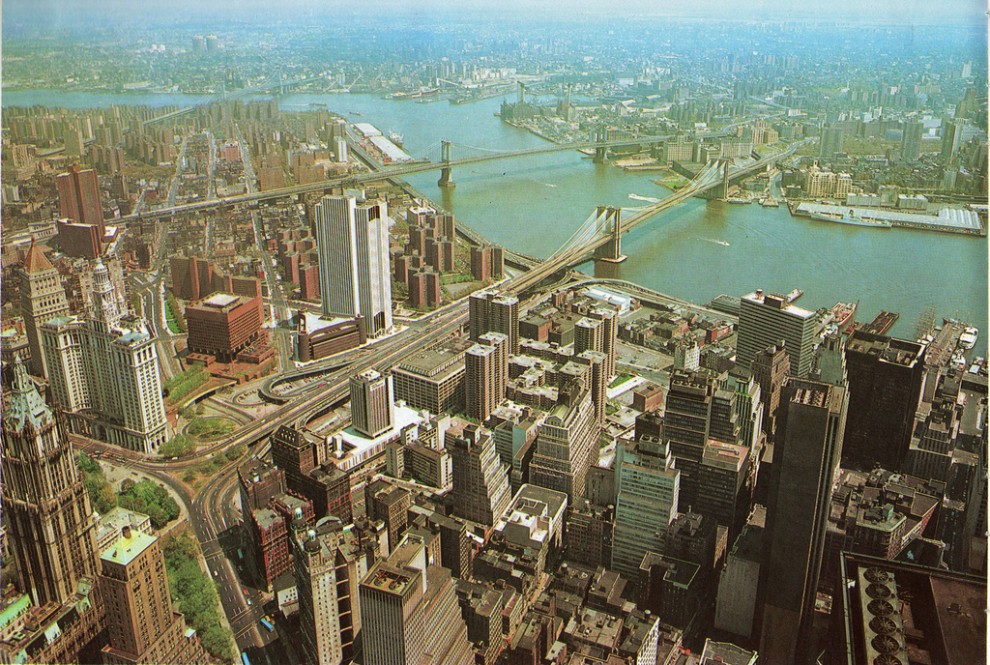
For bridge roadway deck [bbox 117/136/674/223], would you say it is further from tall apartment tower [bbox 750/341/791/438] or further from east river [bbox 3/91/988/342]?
tall apartment tower [bbox 750/341/791/438]

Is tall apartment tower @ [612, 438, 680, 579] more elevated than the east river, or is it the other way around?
the east river

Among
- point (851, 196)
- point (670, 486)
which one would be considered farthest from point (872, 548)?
point (851, 196)

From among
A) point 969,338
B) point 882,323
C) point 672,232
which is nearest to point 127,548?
point 969,338

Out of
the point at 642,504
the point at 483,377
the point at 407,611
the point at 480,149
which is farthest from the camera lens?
the point at 480,149

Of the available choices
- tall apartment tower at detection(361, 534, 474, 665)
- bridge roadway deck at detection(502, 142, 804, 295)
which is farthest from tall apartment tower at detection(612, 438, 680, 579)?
bridge roadway deck at detection(502, 142, 804, 295)

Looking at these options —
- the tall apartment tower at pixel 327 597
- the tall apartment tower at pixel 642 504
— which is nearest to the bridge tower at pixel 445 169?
the tall apartment tower at pixel 642 504

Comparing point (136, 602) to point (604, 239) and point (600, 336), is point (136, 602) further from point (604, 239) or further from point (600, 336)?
point (604, 239)
